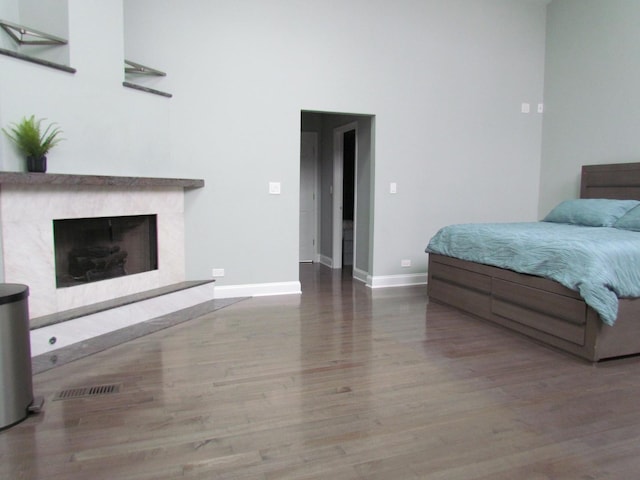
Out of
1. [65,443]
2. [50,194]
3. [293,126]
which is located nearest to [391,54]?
[293,126]

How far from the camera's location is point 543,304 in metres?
3.32

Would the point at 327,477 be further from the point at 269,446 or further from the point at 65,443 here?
the point at 65,443

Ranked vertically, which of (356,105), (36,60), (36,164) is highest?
(356,105)

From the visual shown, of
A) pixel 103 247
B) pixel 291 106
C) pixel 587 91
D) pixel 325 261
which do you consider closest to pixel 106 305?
pixel 103 247

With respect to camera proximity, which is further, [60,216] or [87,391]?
[60,216]

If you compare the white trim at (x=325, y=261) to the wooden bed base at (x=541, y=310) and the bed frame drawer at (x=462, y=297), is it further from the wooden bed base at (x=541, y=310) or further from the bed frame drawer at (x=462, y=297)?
the wooden bed base at (x=541, y=310)

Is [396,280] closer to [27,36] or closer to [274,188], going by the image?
[274,188]

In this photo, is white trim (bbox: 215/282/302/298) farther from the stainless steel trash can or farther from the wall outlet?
the stainless steel trash can

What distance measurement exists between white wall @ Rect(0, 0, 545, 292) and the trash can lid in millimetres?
1272

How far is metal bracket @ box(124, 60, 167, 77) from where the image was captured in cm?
405

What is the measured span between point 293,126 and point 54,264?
2.69m

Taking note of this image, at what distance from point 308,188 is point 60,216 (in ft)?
14.0

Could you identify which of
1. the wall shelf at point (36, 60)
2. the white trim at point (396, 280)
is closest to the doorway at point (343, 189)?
the white trim at point (396, 280)

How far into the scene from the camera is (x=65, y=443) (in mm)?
2021
